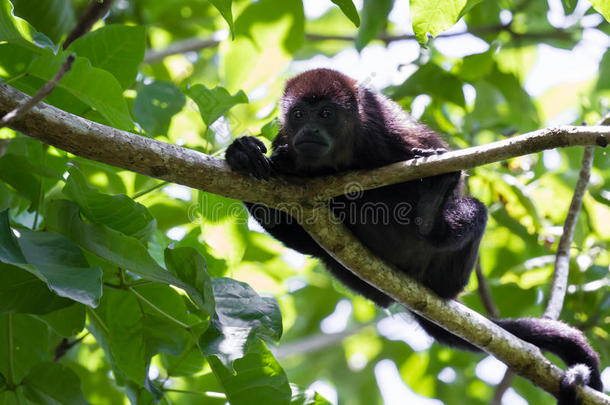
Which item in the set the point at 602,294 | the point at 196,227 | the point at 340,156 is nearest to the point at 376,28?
the point at 340,156

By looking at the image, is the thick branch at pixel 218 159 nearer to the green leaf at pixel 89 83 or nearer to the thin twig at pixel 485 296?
the green leaf at pixel 89 83

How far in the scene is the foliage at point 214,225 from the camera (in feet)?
8.82

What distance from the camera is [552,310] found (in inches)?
160

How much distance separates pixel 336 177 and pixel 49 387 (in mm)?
1516

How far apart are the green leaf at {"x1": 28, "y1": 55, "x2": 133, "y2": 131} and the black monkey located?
46.3 inches

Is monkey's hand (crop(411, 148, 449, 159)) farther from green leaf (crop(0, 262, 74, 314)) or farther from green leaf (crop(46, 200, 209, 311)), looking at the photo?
green leaf (crop(0, 262, 74, 314))

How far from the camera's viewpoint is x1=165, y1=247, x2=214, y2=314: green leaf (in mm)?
2693

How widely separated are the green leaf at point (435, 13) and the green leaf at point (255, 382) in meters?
1.50

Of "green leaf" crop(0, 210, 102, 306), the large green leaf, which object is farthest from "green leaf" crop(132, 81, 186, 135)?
"green leaf" crop(0, 210, 102, 306)

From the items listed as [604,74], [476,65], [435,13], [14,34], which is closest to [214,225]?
[14,34]

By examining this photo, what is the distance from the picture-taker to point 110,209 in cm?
282

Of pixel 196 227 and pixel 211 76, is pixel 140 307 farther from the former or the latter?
pixel 211 76
